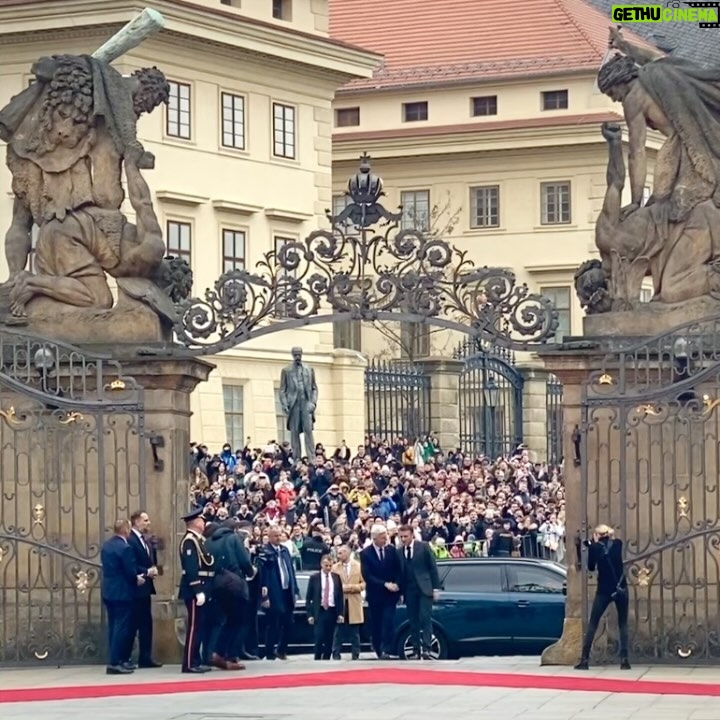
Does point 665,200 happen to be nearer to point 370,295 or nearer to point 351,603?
point 370,295

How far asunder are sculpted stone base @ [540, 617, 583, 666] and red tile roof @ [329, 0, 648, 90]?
4496cm

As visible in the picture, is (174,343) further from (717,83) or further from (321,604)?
(717,83)

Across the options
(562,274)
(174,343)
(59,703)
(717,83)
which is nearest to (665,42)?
(717,83)

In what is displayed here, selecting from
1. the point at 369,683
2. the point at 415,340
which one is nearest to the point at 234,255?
the point at 415,340

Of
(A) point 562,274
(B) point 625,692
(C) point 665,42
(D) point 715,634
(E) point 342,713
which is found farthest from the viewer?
(A) point 562,274

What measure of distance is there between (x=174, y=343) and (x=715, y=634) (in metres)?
5.84

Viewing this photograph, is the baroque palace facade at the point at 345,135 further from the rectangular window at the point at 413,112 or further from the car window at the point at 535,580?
the car window at the point at 535,580

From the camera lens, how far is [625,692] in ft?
77.2

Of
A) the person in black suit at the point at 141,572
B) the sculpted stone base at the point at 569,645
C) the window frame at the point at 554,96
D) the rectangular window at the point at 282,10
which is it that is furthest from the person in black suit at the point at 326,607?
the window frame at the point at 554,96

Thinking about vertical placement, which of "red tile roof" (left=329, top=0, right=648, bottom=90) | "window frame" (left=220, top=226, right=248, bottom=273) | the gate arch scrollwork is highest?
"red tile roof" (left=329, top=0, right=648, bottom=90)

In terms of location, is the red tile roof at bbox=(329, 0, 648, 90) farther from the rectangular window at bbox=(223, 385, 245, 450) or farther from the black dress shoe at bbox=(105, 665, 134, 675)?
the black dress shoe at bbox=(105, 665, 134, 675)

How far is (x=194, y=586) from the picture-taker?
26016mm

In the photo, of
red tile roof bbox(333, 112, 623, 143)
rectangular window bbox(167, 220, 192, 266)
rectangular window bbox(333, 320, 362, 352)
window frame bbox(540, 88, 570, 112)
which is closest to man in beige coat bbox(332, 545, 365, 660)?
rectangular window bbox(167, 220, 192, 266)

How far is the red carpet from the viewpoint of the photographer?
78.0ft
